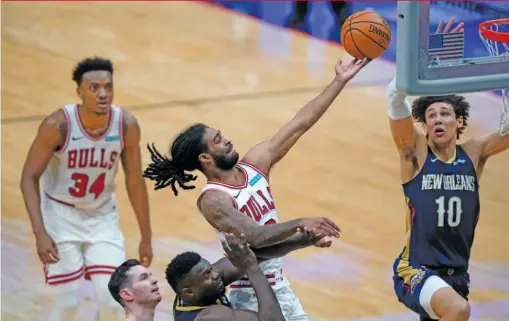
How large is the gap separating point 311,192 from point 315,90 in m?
2.80

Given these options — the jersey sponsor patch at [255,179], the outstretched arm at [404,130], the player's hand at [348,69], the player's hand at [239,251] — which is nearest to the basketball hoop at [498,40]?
the outstretched arm at [404,130]

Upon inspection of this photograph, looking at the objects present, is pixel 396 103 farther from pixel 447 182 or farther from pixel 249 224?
pixel 249 224

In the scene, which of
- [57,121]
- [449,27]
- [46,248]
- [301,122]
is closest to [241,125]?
[57,121]

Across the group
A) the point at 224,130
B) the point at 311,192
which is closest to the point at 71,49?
the point at 224,130

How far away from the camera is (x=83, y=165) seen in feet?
25.5

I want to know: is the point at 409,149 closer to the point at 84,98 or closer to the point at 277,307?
the point at 277,307

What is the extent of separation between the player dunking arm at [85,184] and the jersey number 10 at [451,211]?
2205 mm

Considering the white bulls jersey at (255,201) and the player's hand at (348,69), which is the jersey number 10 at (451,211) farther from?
the white bulls jersey at (255,201)

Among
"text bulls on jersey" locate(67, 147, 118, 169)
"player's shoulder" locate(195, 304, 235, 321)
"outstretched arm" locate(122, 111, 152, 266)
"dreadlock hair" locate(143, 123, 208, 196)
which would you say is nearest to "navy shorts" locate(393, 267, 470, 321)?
"player's shoulder" locate(195, 304, 235, 321)

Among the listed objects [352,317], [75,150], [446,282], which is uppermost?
[75,150]

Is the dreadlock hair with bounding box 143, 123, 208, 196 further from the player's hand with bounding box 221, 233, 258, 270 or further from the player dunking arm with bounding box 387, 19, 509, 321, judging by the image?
the player dunking arm with bounding box 387, 19, 509, 321

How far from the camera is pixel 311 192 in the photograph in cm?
1032

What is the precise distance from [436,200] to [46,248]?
2522 mm

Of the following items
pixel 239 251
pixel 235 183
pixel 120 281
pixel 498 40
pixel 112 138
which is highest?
pixel 498 40
